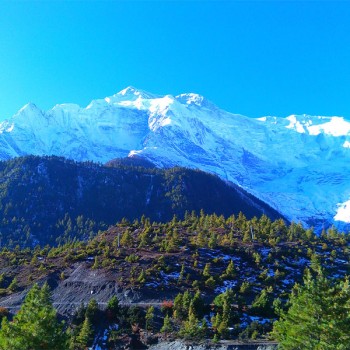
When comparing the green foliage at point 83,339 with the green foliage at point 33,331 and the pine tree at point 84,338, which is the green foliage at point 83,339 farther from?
the green foliage at point 33,331

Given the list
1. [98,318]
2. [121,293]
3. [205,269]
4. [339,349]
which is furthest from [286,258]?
[339,349]

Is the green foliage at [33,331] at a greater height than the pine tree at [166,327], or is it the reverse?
the pine tree at [166,327]

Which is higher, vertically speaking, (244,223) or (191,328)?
(244,223)

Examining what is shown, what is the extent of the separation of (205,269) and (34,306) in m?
45.7

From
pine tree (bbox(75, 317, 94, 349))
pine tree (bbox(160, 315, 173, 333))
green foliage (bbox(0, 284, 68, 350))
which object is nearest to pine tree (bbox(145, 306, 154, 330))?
pine tree (bbox(160, 315, 173, 333))

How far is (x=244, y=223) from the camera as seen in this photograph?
11019 cm

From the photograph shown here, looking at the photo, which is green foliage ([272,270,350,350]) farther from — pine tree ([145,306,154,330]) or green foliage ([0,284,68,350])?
pine tree ([145,306,154,330])

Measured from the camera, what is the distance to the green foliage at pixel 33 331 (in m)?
30.0

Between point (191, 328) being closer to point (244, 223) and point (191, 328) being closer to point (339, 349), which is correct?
point (339, 349)

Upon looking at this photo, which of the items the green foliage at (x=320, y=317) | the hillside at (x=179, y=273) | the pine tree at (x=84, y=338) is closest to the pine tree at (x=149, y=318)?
the hillside at (x=179, y=273)

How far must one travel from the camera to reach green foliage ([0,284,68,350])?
98.5 feet

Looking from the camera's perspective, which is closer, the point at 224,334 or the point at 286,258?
the point at 224,334

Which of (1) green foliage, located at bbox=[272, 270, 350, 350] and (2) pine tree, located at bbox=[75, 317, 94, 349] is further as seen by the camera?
(2) pine tree, located at bbox=[75, 317, 94, 349]

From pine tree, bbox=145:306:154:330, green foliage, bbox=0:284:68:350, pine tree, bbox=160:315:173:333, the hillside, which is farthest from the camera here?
the hillside
